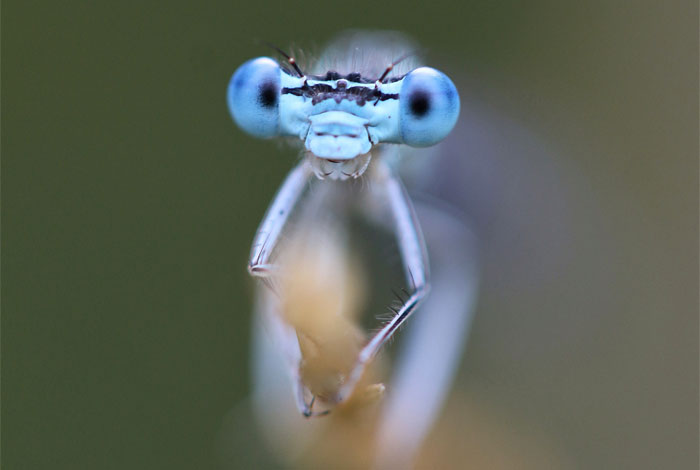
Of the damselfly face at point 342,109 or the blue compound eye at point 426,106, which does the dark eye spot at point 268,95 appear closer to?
the damselfly face at point 342,109

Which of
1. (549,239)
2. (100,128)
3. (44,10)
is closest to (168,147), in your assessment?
(100,128)

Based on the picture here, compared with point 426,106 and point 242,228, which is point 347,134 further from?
point 242,228

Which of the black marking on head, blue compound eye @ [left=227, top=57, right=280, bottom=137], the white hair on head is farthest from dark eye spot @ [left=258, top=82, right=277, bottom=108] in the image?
the white hair on head

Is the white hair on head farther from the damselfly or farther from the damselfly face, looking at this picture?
the damselfly face

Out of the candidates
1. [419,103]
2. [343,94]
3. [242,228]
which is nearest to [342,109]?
[343,94]

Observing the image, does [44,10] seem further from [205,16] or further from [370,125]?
[370,125]

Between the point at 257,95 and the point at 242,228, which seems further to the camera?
the point at 242,228
